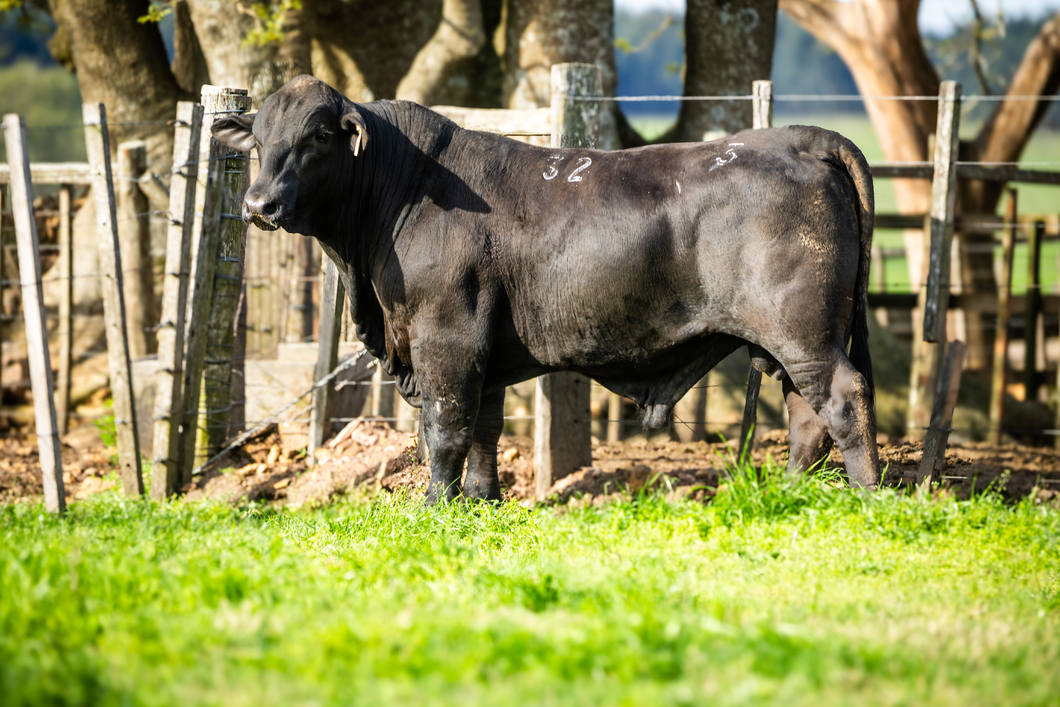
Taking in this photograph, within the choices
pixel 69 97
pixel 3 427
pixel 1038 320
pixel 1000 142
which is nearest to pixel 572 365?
pixel 3 427

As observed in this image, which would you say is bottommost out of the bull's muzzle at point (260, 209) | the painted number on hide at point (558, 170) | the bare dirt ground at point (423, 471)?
the bare dirt ground at point (423, 471)

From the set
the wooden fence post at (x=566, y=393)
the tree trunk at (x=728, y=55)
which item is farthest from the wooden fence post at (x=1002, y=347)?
the wooden fence post at (x=566, y=393)

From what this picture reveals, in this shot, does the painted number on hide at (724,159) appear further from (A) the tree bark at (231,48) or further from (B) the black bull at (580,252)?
(A) the tree bark at (231,48)

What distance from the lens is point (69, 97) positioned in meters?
45.1

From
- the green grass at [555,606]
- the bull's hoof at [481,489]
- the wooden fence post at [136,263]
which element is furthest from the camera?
the wooden fence post at [136,263]

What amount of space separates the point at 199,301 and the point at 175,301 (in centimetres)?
16

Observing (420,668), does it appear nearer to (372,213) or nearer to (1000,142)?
(372,213)

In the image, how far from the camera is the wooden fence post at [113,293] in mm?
6449

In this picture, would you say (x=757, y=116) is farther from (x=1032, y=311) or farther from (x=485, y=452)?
(x=1032, y=311)

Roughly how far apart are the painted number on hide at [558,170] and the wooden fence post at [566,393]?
0.86 metres

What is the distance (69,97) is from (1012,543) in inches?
1911

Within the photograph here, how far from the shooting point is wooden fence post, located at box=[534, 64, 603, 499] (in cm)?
631

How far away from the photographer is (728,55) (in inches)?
366

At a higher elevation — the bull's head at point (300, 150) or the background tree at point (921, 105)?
the background tree at point (921, 105)
